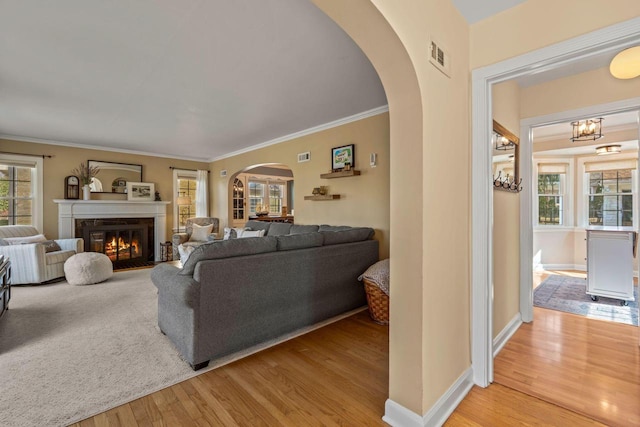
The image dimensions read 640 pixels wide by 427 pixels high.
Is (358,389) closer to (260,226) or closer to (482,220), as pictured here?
(482,220)

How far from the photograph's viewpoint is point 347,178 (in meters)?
4.48

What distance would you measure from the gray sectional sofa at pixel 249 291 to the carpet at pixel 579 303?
2687mm

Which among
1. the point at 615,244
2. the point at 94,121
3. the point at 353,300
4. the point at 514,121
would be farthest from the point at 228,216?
the point at 615,244

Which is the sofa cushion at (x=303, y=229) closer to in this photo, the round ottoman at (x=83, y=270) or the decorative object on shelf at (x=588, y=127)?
the round ottoman at (x=83, y=270)

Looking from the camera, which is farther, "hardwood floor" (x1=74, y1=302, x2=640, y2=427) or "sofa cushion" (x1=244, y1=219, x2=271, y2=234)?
"sofa cushion" (x1=244, y1=219, x2=271, y2=234)

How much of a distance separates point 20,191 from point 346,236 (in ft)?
20.3

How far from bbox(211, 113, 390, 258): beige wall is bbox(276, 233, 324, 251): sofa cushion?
50.9 inches

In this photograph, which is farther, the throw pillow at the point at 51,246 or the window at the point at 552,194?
the window at the point at 552,194

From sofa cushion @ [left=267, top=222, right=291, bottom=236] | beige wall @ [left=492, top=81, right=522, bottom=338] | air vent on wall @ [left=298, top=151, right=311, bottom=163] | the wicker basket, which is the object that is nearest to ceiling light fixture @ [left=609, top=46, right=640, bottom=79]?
beige wall @ [left=492, top=81, right=522, bottom=338]

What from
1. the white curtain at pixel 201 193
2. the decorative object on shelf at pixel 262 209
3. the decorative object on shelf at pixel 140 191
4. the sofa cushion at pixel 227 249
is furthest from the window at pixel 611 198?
the decorative object on shelf at pixel 140 191

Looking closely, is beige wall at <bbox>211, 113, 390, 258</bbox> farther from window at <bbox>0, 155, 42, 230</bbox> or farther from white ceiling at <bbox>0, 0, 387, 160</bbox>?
window at <bbox>0, 155, 42, 230</bbox>

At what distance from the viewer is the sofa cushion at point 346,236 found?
127 inches

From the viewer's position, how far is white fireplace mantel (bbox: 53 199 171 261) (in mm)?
5758

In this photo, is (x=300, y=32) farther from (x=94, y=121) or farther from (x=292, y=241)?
(x=94, y=121)
